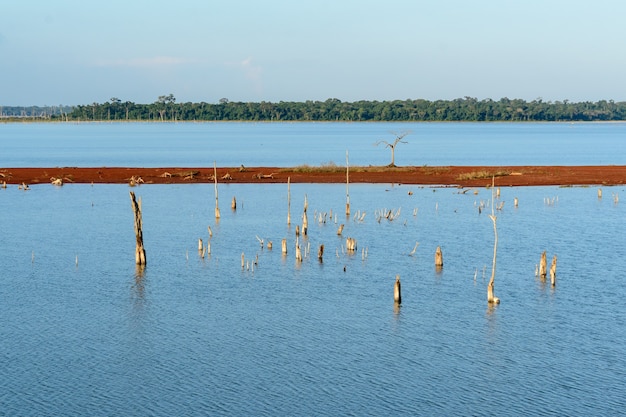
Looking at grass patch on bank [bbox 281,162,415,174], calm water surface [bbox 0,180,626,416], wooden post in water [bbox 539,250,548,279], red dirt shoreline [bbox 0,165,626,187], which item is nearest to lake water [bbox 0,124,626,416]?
calm water surface [bbox 0,180,626,416]

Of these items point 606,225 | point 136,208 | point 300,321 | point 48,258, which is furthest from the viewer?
point 606,225

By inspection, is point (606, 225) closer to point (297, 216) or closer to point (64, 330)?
point (297, 216)

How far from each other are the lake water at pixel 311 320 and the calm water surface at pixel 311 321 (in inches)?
4.6

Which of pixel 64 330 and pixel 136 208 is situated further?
pixel 136 208

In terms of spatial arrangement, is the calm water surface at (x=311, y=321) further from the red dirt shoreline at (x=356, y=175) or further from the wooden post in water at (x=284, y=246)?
the red dirt shoreline at (x=356, y=175)

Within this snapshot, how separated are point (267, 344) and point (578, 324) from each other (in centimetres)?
1429

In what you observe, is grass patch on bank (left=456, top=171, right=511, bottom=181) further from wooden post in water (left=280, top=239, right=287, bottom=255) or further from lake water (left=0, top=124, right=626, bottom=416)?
wooden post in water (left=280, top=239, right=287, bottom=255)

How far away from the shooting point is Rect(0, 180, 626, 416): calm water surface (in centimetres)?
3259

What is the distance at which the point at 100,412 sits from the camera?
101 ft

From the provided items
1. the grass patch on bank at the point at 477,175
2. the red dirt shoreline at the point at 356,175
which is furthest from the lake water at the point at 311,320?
the grass patch on bank at the point at 477,175

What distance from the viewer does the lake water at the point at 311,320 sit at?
32.6 metres

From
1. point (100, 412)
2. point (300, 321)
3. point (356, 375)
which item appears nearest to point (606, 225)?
point (300, 321)

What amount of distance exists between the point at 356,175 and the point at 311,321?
76042mm

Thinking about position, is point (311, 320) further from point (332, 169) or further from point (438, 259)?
point (332, 169)
